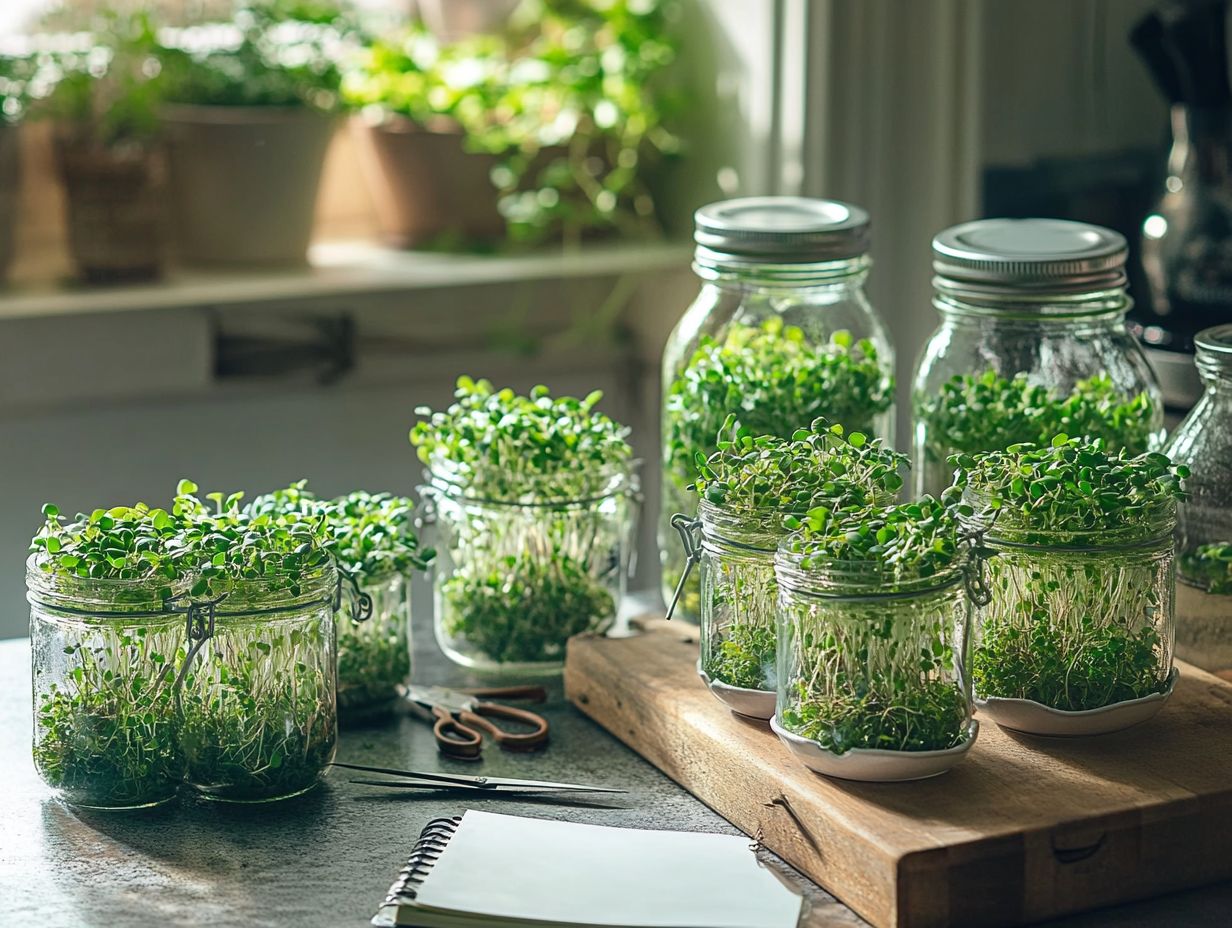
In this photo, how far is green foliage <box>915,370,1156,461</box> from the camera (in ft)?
4.11

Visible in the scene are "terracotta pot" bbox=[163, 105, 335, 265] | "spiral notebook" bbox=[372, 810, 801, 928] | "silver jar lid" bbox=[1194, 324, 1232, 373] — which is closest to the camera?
"spiral notebook" bbox=[372, 810, 801, 928]

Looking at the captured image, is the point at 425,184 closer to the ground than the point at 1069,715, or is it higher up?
higher up

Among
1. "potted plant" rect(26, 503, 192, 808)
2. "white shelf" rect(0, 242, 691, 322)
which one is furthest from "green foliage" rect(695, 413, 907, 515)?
"white shelf" rect(0, 242, 691, 322)

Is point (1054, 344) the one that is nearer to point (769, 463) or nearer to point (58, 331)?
point (769, 463)

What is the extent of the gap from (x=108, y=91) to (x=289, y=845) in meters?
1.37

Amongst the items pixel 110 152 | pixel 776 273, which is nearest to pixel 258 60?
pixel 110 152

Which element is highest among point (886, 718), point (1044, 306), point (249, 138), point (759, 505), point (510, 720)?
point (249, 138)

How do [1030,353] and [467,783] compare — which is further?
[1030,353]

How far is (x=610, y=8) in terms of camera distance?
2270mm

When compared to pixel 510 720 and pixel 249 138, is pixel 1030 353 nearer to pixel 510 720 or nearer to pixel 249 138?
pixel 510 720

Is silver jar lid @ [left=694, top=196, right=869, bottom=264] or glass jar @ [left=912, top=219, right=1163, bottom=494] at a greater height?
silver jar lid @ [left=694, top=196, right=869, bottom=264]

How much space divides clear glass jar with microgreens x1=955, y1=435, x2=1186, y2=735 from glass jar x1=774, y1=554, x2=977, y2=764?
75 mm

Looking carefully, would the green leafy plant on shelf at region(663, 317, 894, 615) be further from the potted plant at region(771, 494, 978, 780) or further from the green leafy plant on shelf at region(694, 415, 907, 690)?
the potted plant at region(771, 494, 978, 780)

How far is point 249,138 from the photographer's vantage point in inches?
84.5
